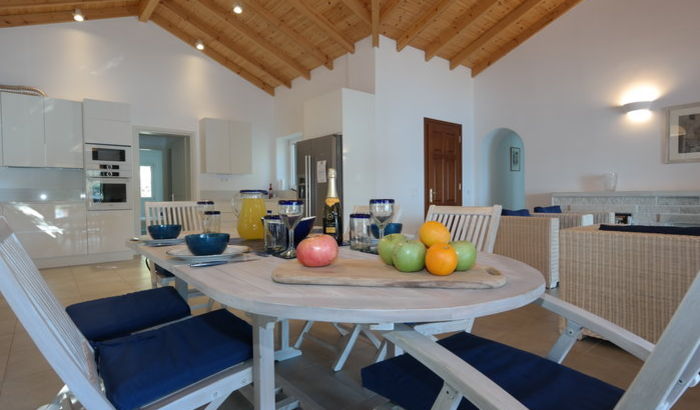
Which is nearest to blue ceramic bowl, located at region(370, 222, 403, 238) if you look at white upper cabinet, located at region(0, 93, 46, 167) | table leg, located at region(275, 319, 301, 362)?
table leg, located at region(275, 319, 301, 362)

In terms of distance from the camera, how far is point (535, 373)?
37.2 inches

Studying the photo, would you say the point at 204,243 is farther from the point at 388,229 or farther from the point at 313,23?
the point at 313,23

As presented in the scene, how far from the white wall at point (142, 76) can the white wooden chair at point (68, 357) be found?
534cm

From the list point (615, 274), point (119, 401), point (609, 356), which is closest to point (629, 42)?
point (615, 274)

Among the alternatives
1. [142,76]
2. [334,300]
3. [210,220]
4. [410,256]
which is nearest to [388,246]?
[410,256]

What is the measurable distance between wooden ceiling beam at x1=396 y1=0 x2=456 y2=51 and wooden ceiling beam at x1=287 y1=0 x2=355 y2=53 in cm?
71

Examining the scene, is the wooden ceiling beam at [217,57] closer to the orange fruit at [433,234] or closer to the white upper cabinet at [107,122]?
the white upper cabinet at [107,122]

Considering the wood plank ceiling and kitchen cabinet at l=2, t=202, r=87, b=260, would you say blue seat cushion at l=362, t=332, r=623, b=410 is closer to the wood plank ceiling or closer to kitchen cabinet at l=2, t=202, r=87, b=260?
the wood plank ceiling

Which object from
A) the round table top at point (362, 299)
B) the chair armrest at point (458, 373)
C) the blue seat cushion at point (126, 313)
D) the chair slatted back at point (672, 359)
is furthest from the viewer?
the blue seat cushion at point (126, 313)

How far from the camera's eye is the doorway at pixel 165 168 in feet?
20.6

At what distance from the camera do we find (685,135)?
14.7 ft

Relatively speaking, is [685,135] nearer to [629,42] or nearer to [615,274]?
[629,42]

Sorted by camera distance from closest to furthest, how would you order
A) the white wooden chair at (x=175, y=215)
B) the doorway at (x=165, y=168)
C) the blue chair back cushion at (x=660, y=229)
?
the blue chair back cushion at (x=660, y=229) → the white wooden chair at (x=175, y=215) → the doorway at (x=165, y=168)

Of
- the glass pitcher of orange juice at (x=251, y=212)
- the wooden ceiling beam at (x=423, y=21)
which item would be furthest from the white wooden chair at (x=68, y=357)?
the wooden ceiling beam at (x=423, y=21)
